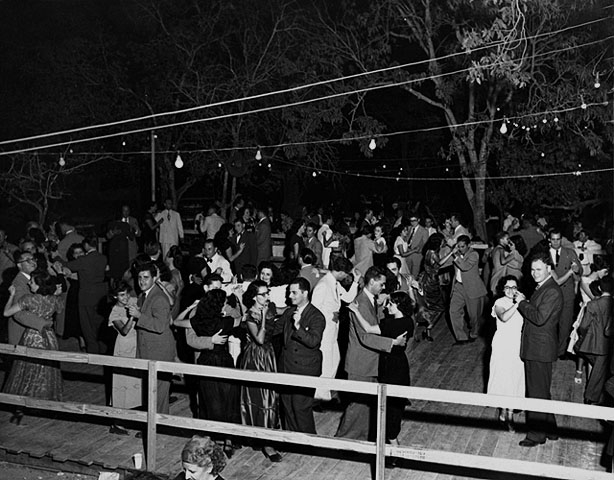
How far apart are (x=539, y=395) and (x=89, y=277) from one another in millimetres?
5977

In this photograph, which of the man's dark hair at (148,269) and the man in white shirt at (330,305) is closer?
the man's dark hair at (148,269)

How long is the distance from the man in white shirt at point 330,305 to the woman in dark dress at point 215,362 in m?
1.21

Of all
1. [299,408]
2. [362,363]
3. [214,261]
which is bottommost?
[299,408]

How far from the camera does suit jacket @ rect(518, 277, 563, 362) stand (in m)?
7.05

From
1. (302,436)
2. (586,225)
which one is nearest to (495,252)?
(302,436)

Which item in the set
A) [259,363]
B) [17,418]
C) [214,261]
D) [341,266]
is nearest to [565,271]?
[341,266]

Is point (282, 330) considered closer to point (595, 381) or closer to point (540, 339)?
point (540, 339)

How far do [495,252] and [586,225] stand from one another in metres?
15.4

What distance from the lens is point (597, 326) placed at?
788 cm

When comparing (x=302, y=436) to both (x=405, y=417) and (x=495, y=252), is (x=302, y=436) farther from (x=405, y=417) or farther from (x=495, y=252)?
(x=495, y=252)

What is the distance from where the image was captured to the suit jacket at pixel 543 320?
7.05 m

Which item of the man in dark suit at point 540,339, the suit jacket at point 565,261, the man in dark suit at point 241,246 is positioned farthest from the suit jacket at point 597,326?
the man in dark suit at point 241,246

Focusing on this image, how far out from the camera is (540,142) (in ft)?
76.0

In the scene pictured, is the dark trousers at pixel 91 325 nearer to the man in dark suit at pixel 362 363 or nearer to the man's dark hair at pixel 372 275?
the man in dark suit at pixel 362 363
